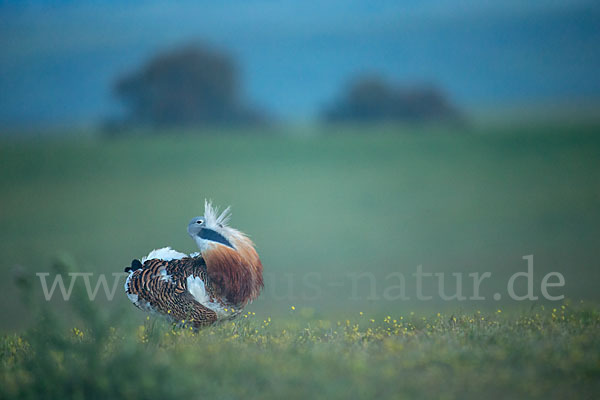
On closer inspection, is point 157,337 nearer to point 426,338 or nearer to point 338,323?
point 338,323

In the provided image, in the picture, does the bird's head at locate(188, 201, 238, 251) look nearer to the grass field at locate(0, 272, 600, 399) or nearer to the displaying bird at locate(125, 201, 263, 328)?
the displaying bird at locate(125, 201, 263, 328)

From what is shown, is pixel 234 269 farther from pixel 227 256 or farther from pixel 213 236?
pixel 213 236

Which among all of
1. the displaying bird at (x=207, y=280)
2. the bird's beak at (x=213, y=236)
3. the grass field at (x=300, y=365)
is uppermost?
the bird's beak at (x=213, y=236)

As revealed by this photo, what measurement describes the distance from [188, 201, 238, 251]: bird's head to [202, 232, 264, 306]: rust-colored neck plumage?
41 millimetres

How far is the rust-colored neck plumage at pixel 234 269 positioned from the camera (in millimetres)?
5562

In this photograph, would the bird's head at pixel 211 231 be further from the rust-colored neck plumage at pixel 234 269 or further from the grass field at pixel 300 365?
the grass field at pixel 300 365

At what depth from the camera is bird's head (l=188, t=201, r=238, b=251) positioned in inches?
222

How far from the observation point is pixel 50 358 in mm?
4457

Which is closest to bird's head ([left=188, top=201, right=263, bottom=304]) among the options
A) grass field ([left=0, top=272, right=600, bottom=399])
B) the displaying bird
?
the displaying bird

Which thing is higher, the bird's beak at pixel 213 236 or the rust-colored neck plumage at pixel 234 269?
the bird's beak at pixel 213 236

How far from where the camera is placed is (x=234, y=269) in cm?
559

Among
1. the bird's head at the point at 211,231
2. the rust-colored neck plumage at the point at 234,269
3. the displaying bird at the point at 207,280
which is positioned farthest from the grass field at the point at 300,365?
the bird's head at the point at 211,231

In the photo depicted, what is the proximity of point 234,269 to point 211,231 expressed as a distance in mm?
472

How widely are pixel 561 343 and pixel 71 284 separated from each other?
4284 millimetres
